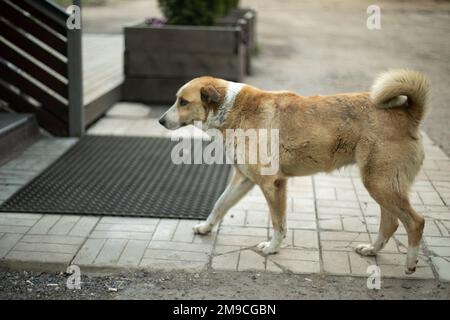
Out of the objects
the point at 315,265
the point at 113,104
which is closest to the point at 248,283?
the point at 315,265

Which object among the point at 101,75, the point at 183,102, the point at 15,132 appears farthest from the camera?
the point at 101,75

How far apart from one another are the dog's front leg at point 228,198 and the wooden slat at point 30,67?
10.8ft

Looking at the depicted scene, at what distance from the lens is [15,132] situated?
657cm

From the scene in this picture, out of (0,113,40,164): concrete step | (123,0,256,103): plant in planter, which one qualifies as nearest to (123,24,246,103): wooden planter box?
(123,0,256,103): plant in planter

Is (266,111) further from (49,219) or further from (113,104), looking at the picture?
(113,104)

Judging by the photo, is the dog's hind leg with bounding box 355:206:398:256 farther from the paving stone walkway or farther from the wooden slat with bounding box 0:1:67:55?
the wooden slat with bounding box 0:1:67:55

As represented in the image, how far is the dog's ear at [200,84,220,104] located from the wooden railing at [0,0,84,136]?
3.20 m

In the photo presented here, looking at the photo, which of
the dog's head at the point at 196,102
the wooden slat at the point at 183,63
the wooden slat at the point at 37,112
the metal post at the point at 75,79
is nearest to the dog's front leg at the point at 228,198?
the dog's head at the point at 196,102

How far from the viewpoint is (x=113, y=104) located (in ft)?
28.6

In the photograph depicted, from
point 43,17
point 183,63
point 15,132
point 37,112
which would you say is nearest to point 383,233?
point 15,132

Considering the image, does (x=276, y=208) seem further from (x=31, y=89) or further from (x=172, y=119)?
(x=31, y=89)

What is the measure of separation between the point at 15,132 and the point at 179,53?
2906mm

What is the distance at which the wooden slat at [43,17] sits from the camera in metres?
6.94

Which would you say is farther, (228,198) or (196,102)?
(228,198)
